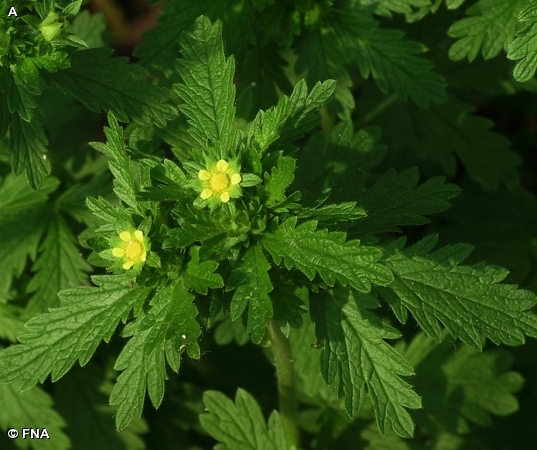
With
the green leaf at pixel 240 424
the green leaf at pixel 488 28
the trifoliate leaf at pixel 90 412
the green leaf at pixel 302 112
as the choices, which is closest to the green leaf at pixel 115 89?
the green leaf at pixel 302 112

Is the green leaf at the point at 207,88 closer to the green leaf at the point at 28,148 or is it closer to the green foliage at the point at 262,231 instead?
the green foliage at the point at 262,231

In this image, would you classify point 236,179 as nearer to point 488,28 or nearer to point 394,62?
point 394,62

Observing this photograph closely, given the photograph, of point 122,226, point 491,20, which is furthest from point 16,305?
point 491,20

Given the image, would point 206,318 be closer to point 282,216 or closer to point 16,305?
point 282,216

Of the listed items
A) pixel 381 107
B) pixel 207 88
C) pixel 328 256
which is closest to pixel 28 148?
pixel 207 88

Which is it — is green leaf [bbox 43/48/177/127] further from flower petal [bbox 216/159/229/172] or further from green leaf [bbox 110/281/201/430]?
green leaf [bbox 110/281/201/430]

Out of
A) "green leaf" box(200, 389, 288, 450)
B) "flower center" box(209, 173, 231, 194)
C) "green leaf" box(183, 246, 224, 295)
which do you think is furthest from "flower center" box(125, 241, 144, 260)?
"green leaf" box(200, 389, 288, 450)
